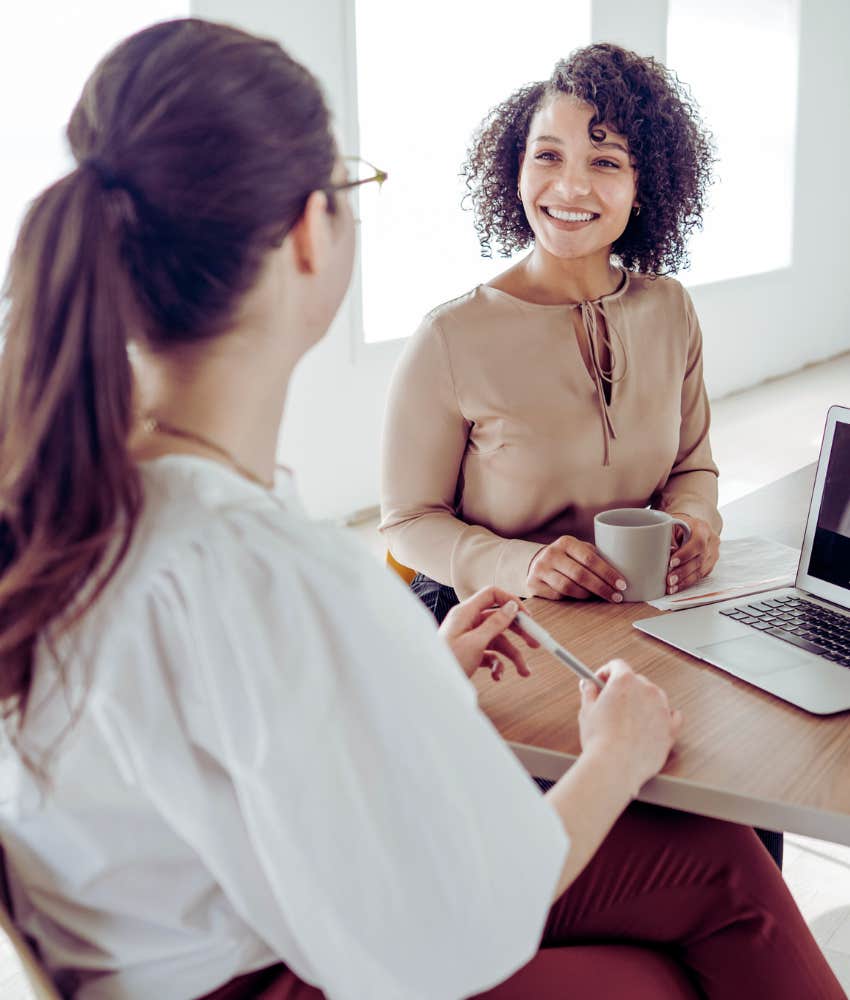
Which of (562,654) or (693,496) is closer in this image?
(562,654)

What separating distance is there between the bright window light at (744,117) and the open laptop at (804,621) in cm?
522

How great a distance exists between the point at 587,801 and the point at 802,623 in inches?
19.0

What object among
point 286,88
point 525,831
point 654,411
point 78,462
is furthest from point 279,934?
point 654,411

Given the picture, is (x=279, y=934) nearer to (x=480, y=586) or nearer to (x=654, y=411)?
(x=480, y=586)

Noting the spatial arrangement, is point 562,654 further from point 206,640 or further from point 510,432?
point 510,432

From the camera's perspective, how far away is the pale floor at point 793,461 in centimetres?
192

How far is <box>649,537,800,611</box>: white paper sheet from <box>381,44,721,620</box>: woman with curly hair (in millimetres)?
95

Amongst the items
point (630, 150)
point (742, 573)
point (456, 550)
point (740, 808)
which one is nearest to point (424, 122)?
point (630, 150)

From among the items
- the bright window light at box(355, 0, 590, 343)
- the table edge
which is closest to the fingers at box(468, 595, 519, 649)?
the table edge

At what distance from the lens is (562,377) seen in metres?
1.69

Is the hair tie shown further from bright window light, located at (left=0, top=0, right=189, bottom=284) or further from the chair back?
bright window light, located at (left=0, top=0, right=189, bottom=284)

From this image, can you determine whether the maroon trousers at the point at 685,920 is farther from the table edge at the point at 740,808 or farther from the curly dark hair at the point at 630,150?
the curly dark hair at the point at 630,150

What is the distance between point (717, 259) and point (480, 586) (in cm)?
562

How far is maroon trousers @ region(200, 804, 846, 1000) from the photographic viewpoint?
105 centimetres
